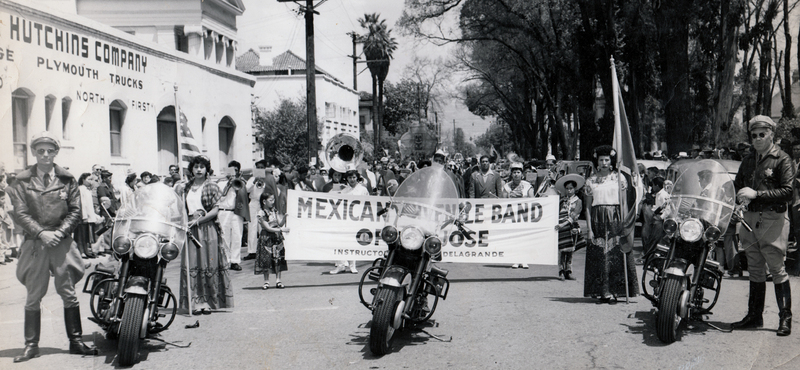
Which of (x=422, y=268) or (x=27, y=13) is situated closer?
(x=422, y=268)

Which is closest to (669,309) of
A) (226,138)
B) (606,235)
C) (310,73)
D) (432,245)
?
(432,245)

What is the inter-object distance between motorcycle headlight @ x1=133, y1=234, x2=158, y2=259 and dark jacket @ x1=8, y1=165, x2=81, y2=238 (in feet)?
2.00

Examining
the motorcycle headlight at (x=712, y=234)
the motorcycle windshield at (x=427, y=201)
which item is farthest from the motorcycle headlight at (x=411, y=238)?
the motorcycle headlight at (x=712, y=234)

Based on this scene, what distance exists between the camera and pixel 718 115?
67.5ft

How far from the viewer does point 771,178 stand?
6883mm

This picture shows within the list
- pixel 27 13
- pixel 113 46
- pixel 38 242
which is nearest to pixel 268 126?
pixel 113 46

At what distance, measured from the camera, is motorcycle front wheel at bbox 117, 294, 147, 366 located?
584 centimetres

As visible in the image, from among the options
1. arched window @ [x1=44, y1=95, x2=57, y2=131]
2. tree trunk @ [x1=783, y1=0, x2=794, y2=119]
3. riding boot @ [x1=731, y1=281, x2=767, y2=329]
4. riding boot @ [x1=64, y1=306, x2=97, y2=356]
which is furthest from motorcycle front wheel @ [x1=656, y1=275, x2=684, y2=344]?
tree trunk @ [x1=783, y1=0, x2=794, y2=119]

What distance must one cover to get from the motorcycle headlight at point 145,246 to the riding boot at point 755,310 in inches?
213

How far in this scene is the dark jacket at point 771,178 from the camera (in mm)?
6766

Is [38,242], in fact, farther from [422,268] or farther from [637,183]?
[637,183]

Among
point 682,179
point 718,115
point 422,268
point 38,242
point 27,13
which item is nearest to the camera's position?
point 38,242

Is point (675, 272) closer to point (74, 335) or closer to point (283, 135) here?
point (74, 335)

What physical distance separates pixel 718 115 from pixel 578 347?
16331mm
